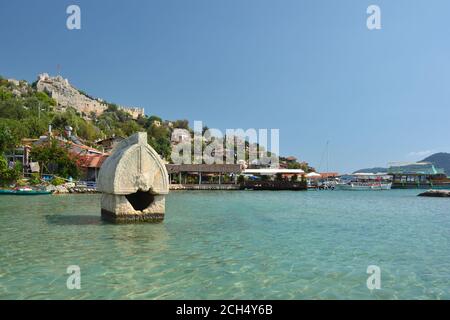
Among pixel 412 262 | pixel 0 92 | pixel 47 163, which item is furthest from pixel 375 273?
pixel 0 92

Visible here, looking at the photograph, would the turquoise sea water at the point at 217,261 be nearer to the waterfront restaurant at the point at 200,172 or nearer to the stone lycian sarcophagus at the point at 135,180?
the stone lycian sarcophagus at the point at 135,180

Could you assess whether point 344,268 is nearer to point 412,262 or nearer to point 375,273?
point 375,273

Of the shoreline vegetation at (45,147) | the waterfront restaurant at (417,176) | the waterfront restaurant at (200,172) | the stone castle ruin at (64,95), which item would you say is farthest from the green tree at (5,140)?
the stone castle ruin at (64,95)

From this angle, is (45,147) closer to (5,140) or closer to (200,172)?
(5,140)

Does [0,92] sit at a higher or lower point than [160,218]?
higher

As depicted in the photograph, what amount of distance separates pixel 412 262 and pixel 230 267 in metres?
4.65

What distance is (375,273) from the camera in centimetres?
797

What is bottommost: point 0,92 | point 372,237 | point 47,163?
point 372,237

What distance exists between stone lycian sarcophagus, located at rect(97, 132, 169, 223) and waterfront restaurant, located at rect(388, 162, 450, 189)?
87.5 metres

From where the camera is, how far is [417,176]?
316 feet

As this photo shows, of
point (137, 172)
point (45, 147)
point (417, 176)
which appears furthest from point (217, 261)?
point (417, 176)

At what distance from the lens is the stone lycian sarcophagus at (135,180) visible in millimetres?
14141

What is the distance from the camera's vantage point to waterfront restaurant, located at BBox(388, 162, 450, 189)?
3527 inches

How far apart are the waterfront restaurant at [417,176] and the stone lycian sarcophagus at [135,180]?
87525 mm
